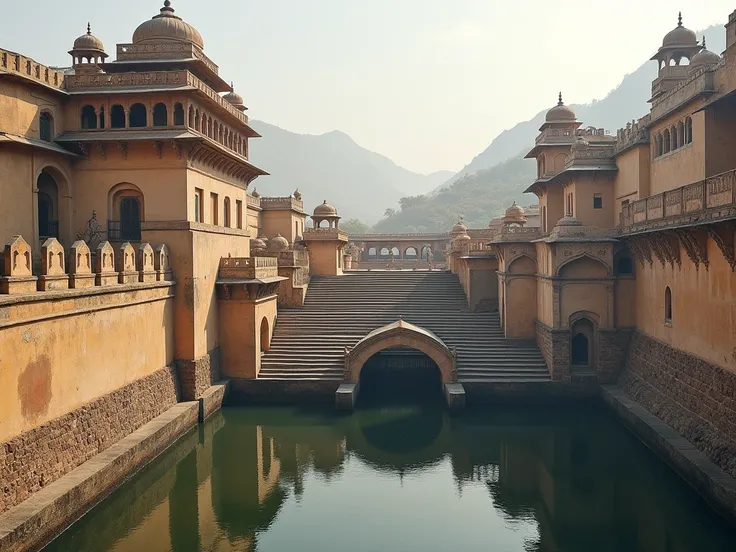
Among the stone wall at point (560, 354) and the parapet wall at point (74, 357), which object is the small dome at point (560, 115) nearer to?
the stone wall at point (560, 354)

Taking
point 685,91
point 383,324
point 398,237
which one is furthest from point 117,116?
point 398,237

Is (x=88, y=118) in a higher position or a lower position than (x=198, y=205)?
higher

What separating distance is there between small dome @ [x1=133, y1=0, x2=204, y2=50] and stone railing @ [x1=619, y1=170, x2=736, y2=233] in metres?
15.5

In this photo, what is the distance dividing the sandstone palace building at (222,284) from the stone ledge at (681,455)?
0.29m

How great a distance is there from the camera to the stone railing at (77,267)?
1346 cm

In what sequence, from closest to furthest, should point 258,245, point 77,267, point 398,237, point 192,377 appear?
1. point 77,267
2. point 192,377
3. point 258,245
4. point 398,237

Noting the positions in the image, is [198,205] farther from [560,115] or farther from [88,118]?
[560,115]

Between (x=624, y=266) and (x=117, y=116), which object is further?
(x=624, y=266)

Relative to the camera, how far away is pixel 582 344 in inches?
963

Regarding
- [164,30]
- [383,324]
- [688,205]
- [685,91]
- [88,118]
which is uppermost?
[164,30]

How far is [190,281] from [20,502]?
9.48m

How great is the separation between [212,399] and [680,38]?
68.5 feet

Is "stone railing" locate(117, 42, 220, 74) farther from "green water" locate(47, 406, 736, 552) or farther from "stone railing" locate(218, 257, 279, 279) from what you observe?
"green water" locate(47, 406, 736, 552)

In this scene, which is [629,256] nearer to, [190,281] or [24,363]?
[190,281]
